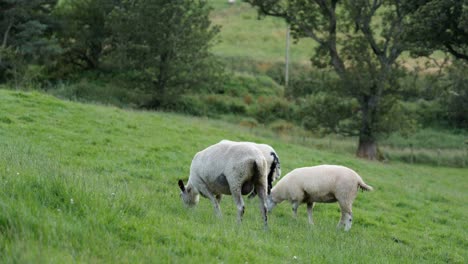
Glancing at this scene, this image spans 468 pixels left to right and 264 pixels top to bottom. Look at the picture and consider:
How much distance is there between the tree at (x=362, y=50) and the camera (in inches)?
1373

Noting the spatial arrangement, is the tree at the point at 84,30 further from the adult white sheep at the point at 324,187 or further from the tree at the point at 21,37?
the adult white sheep at the point at 324,187

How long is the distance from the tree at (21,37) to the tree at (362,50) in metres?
19.4

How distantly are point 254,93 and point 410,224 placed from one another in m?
39.0

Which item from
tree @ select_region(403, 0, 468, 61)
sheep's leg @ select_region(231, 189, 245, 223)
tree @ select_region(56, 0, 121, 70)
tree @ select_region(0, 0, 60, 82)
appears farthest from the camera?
tree @ select_region(56, 0, 121, 70)

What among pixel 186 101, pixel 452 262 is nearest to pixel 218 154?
pixel 452 262

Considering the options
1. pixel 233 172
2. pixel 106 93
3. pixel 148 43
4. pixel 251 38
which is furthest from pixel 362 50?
pixel 251 38

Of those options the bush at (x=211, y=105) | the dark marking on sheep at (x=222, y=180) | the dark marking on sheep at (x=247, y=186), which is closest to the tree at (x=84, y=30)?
Answer: the bush at (x=211, y=105)

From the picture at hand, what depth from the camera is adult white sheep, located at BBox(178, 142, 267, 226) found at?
1075 cm

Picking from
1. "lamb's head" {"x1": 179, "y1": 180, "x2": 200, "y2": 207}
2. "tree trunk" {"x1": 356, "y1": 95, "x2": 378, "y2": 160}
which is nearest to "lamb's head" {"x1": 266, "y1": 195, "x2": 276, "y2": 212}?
"lamb's head" {"x1": 179, "y1": 180, "x2": 200, "y2": 207}

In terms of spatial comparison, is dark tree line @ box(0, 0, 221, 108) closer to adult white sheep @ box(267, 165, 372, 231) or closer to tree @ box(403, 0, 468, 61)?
tree @ box(403, 0, 468, 61)

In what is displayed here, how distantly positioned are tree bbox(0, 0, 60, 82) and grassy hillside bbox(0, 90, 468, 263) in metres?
21.8

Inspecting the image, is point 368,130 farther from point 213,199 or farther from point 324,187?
point 213,199

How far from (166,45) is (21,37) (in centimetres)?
1218

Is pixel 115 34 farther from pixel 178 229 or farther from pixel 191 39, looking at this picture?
pixel 178 229
